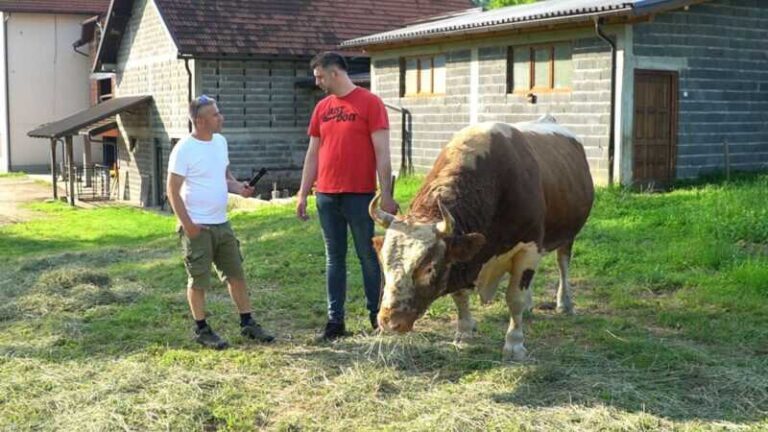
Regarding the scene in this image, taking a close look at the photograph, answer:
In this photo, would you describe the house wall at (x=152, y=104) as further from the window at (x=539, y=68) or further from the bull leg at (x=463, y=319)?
the bull leg at (x=463, y=319)

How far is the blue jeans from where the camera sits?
6203 mm

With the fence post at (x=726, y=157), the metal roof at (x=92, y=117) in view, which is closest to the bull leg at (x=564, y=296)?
the fence post at (x=726, y=157)

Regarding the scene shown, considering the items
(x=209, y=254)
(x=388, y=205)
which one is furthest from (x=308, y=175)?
(x=209, y=254)

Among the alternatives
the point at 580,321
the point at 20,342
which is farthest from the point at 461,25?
the point at 20,342

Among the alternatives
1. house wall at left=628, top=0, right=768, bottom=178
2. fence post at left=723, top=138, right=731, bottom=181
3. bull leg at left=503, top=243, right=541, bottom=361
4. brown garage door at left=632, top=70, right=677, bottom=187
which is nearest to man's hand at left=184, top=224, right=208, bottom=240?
bull leg at left=503, top=243, right=541, bottom=361

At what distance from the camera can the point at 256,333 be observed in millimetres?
6383

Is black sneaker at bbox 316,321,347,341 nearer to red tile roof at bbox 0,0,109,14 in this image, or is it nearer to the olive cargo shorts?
the olive cargo shorts

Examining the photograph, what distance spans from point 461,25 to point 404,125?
3364mm

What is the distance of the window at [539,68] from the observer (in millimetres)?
15227

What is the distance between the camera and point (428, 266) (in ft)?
16.7

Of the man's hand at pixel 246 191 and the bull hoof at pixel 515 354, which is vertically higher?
the man's hand at pixel 246 191

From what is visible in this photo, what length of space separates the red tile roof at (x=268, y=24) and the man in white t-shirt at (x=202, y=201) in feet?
55.2

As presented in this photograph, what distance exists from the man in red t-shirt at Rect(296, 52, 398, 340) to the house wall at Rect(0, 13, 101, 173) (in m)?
34.4

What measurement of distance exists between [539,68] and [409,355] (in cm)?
1098
